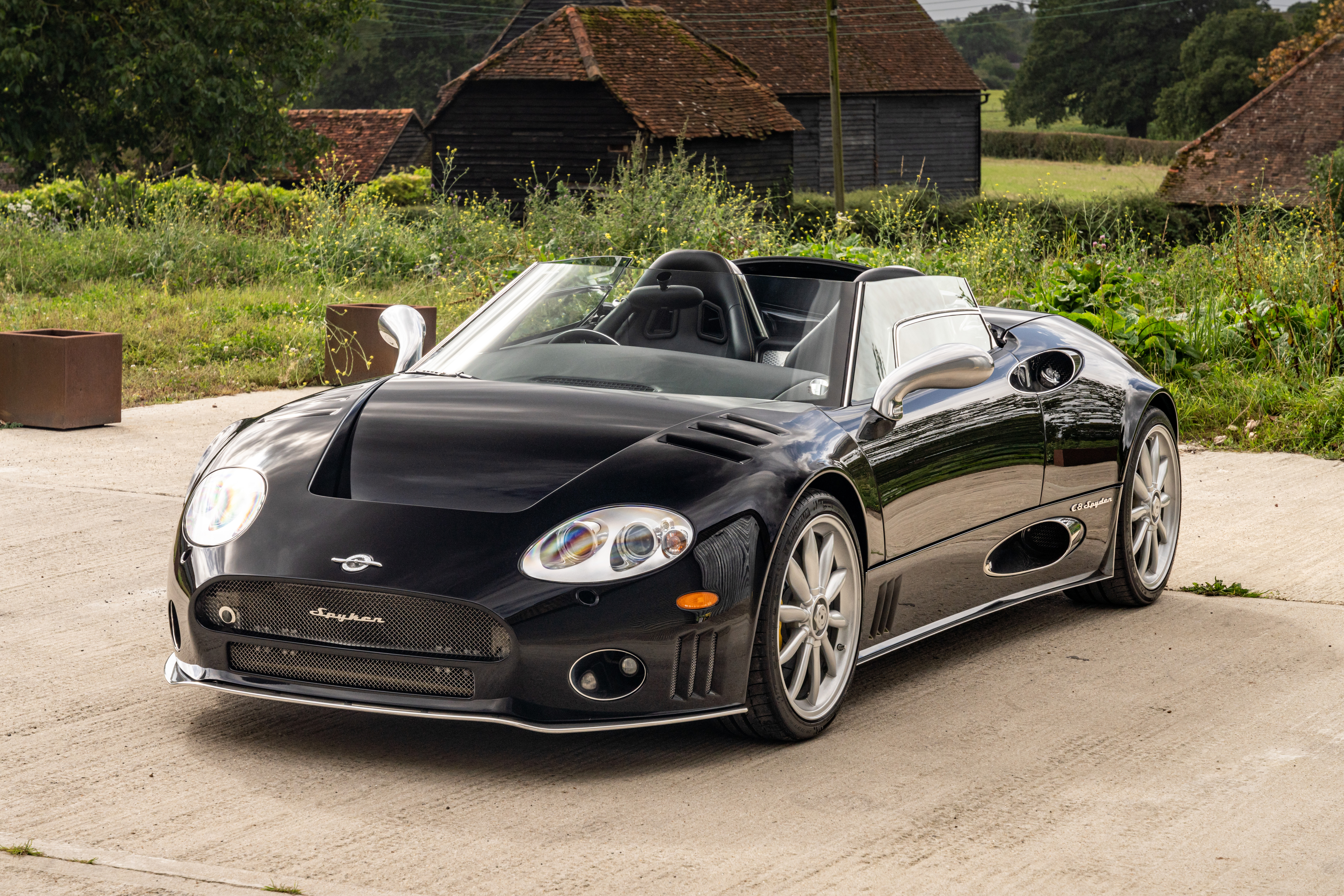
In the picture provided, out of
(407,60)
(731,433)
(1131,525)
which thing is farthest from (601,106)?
(407,60)

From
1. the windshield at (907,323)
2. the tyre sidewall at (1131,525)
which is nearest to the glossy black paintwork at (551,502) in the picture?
the windshield at (907,323)

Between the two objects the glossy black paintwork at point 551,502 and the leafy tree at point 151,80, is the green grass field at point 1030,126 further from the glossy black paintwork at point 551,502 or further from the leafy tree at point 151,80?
the glossy black paintwork at point 551,502

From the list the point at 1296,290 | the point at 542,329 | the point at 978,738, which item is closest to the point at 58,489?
the point at 542,329

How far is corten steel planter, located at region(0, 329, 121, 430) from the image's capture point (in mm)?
9906

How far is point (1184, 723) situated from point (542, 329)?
95.3 inches

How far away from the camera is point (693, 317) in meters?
5.18

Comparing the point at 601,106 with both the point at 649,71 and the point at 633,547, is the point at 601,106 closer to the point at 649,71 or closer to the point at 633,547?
the point at 649,71

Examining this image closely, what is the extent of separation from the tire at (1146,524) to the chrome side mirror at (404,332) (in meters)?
2.69

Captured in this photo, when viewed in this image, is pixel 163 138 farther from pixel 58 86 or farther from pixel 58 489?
pixel 58 489

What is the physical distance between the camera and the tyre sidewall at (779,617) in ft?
13.1

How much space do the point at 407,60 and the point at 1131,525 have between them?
9816 centimetres

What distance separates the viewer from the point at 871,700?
4684 mm

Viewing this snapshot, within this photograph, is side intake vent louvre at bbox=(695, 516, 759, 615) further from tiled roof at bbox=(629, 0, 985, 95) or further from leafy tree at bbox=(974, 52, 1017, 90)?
leafy tree at bbox=(974, 52, 1017, 90)

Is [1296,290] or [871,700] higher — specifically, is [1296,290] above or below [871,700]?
above
